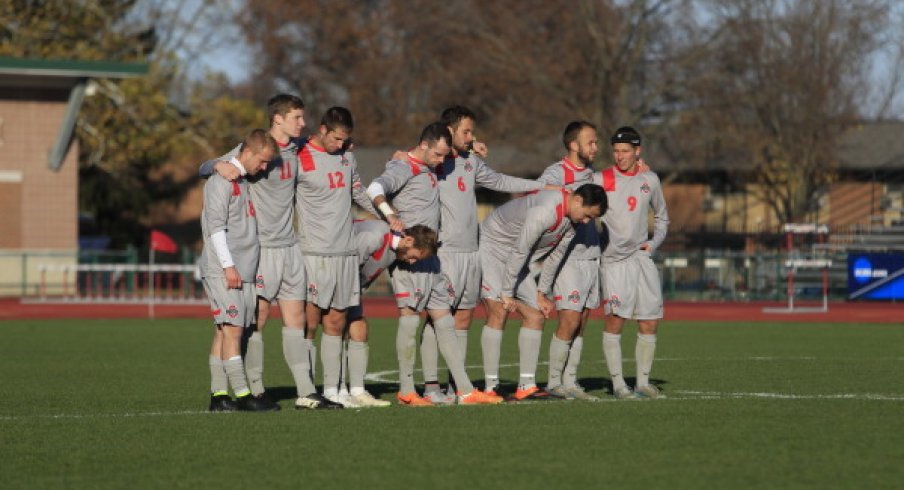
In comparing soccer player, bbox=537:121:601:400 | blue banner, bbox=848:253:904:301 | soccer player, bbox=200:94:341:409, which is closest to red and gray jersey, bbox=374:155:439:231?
soccer player, bbox=200:94:341:409

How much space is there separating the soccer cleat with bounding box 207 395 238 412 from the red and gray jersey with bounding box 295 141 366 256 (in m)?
1.28

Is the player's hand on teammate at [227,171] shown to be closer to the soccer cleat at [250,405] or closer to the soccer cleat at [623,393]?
the soccer cleat at [250,405]

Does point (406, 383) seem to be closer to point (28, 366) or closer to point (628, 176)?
point (628, 176)

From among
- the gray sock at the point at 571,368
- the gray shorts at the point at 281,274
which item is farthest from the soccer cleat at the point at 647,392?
the gray shorts at the point at 281,274

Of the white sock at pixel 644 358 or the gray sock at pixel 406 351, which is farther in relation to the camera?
the white sock at pixel 644 358

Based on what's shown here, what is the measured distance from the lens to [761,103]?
4622 centimetres

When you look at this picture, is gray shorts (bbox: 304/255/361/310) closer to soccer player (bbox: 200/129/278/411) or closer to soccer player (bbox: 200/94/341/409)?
soccer player (bbox: 200/94/341/409)

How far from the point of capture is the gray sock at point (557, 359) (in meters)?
13.4

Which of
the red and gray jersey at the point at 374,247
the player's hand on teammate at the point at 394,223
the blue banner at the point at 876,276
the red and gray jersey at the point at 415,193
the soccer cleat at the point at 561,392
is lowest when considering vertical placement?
the soccer cleat at the point at 561,392

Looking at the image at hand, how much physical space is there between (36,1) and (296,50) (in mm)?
20151

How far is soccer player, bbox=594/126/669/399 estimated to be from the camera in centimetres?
1333

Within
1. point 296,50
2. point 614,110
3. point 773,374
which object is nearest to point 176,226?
point 296,50

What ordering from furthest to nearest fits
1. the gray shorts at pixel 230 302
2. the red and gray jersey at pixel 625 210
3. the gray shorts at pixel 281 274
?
1. the red and gray jersey at pixel 625 210
2. the gray shorts at pixel 281 274
3. the gray shorts at pixel 230 302

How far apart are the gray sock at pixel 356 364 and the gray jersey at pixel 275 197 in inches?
42.8
